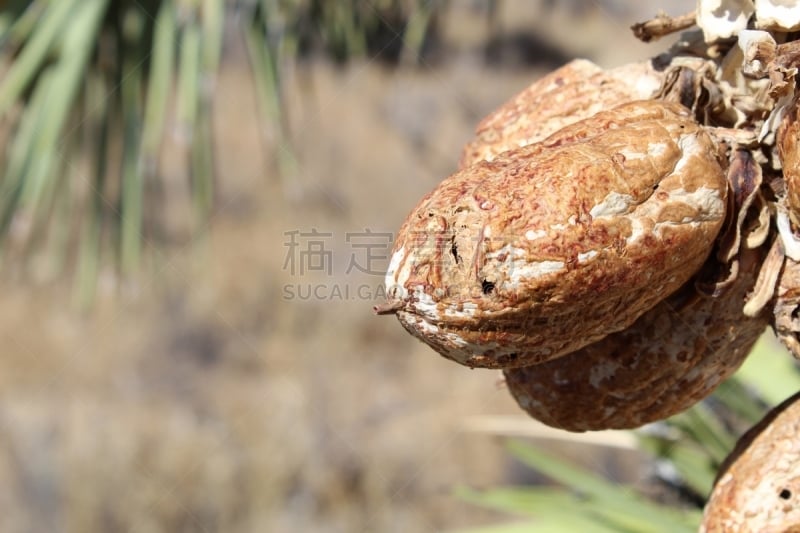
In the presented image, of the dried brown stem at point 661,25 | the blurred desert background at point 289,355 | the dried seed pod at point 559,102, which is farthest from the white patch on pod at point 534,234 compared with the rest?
the blurred desert background at point 289,355

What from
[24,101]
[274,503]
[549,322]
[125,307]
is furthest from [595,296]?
[125,307]

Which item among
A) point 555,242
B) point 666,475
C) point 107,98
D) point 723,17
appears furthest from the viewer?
point 107,98

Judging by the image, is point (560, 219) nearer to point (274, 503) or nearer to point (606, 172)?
point (606, 172)

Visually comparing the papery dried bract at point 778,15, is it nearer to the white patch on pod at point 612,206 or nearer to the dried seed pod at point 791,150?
the dried seed pod at point 791,150

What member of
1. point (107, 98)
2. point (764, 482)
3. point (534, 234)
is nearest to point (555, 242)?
point (534, 234)

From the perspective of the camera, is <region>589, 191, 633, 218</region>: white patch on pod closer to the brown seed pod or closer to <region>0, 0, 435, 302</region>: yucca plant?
the brown seed pod

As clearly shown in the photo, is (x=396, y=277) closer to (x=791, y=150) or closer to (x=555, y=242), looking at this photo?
(x=555, y=242)

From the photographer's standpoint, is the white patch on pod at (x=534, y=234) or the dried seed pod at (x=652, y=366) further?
the dried seed pod at (x=652, y=366)
